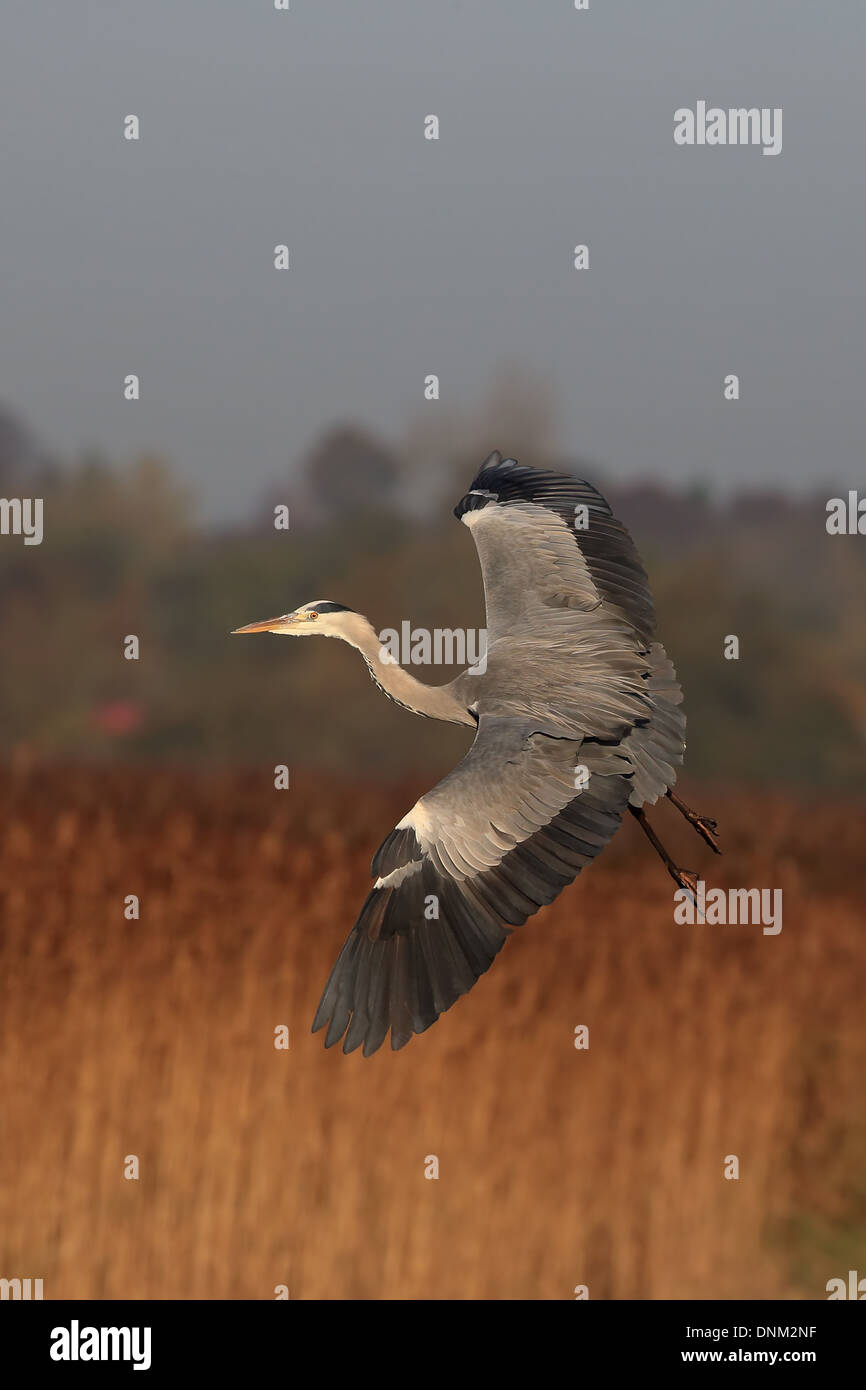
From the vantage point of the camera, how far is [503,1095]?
5.46 m

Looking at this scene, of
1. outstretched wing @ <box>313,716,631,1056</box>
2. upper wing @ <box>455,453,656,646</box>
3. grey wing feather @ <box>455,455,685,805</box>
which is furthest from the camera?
upper wing @ <box>455,453,656,646</box>

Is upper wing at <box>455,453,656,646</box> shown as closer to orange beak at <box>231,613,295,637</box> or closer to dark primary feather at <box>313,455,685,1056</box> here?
dark primary feather at <box>313,455,685,1056</box>

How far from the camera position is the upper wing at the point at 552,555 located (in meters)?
4.42

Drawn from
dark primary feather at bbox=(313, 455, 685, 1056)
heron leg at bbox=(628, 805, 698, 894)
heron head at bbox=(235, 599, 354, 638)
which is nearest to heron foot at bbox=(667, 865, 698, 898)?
heron leg at bbox=(628, 805, 698, 894)

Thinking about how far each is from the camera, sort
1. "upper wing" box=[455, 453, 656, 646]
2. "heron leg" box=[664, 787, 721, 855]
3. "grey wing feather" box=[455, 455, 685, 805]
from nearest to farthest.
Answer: "grey wing feather" box=[455, 455, 685, 805], "upper wing" box=[455, 453, 656, 646], "heron leg" box=[664, 787, 721, 855]

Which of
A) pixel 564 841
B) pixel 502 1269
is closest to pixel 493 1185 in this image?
pixel 502 1269

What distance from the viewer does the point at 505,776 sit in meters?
3.75

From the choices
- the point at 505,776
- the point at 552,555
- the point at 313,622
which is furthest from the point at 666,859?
the point at 313,622

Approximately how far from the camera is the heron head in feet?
13.5

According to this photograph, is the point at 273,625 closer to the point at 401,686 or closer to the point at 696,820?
the point at 401,686

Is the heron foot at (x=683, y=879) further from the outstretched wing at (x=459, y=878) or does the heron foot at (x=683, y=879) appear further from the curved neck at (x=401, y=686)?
the curved neck at (x=401, y=686)

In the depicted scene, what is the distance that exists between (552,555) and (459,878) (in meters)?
1.21

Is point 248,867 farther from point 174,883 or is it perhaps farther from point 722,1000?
point 722,1000

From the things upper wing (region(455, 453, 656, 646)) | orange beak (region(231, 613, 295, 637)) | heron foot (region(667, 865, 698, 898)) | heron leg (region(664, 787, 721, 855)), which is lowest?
heron foot (region(667, 865, 698, 898))
